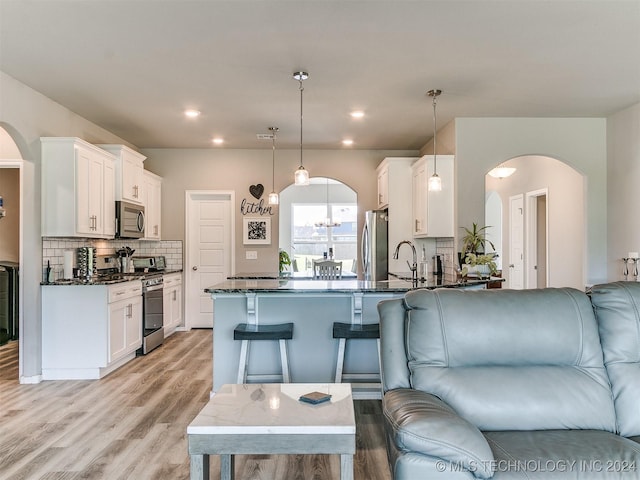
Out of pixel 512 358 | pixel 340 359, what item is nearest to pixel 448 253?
pixel 340 359

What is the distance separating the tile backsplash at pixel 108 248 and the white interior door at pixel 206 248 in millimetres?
225

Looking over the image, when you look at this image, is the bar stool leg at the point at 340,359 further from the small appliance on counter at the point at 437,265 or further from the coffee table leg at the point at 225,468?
the small appliance on counter at the point at 437,265

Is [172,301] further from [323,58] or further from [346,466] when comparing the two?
[346,466]

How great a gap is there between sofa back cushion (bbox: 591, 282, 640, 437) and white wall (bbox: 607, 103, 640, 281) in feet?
10.5

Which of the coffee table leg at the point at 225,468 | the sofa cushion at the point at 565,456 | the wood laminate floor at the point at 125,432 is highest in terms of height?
the sofa cushion at the point at 565,456

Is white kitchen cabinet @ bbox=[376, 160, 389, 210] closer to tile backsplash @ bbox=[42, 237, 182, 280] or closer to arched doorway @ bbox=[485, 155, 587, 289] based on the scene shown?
arched doorway @ bbox=[485, 155, 587, 289]

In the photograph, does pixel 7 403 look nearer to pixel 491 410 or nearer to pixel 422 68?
pixel 491 410

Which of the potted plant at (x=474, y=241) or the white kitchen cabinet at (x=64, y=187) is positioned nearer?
the white kitchen cabinet at (x=64, y=187)

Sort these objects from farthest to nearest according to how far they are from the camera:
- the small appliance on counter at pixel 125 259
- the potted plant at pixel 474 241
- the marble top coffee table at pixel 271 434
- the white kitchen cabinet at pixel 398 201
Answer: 1. the white kitchen cabinet at pixel 398 201
2. the small appliance on counter at pixel 125 259
3. the potted plant at pixel 474 241
4. the marble top coffee table at pixel 271 434

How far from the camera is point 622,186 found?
496 centimetres

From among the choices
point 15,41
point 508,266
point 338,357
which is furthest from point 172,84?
point 508,266

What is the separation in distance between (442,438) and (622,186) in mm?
4641

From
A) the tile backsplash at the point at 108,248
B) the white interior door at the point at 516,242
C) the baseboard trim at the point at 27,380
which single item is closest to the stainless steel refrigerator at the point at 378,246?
the white interior door at the point at 516,242

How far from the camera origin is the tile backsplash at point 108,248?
454cm
